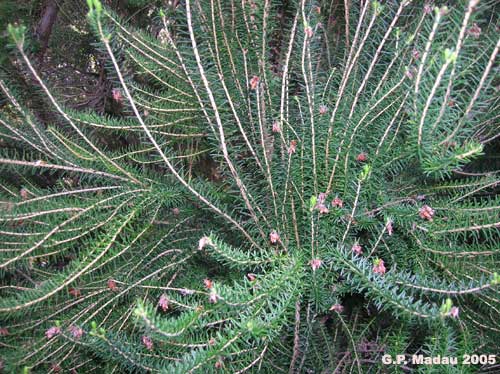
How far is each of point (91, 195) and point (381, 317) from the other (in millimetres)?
917

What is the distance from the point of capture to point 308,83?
0.99 meters

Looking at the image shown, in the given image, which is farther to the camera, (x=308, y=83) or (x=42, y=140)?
(x=42, y=140)

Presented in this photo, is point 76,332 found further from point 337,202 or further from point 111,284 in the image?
point 337,202

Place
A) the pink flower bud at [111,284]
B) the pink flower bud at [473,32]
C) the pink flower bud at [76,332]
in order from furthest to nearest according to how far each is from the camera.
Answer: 1. the pink flower bud at [111,284]
2. the pink flower bud at [76,332]
3. the pink flower bud at [473,32]

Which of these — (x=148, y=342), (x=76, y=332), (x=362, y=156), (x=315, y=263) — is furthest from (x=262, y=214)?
(x=76, y=332)

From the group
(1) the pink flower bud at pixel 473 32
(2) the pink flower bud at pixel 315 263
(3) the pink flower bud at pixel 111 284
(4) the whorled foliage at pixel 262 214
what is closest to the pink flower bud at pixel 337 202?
(4) the whorled foliage at pixel 262 214

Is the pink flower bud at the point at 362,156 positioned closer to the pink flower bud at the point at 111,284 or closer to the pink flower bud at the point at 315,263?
the pink flower bud at the point at 315,263

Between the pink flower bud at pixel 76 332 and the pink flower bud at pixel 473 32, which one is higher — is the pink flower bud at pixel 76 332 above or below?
below

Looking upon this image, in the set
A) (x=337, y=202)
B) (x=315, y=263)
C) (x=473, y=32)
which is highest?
(x=473, y=32)

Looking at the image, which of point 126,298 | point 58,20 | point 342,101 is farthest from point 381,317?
point 58,20

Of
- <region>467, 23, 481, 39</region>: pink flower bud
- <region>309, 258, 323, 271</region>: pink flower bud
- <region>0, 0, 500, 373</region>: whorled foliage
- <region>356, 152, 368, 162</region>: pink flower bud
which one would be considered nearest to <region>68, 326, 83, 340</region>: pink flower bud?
<region>0, 0, 500, 373</region>: whorled foliage

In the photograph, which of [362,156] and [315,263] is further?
[362,156]

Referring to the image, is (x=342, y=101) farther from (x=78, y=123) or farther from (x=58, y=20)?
(x=58, y=20)

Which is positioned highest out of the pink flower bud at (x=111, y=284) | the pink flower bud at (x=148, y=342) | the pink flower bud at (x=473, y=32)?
the pink flower bud at (x=473, y=32)
